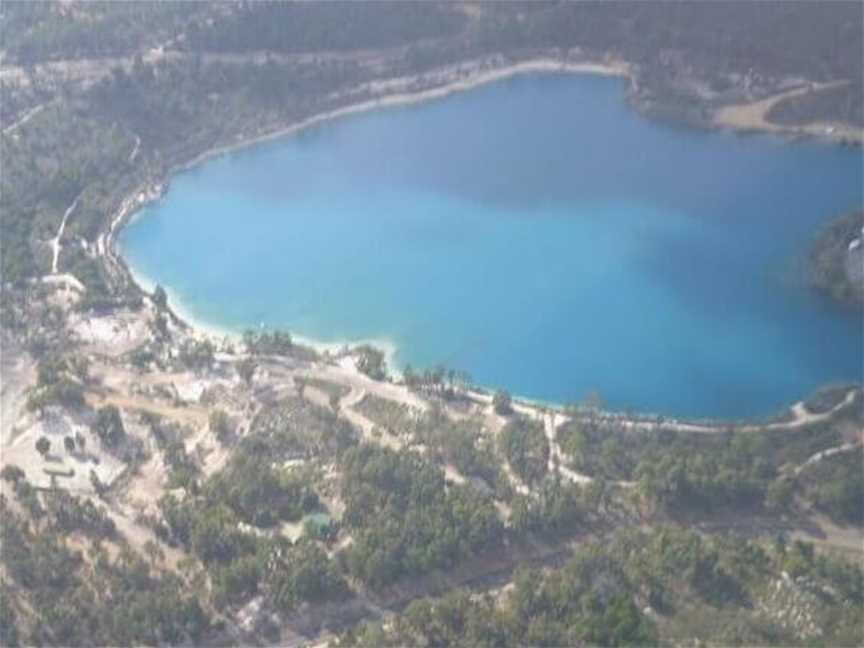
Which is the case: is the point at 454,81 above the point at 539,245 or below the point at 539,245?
above

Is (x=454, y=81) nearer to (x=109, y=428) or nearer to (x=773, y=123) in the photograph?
(x=773, y=123)

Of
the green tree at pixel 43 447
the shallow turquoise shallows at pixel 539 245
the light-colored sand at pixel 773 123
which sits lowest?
the green tree at pixel 43 447

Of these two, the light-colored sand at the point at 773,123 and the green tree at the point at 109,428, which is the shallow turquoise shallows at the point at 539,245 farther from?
the green tree at the point at 109,428

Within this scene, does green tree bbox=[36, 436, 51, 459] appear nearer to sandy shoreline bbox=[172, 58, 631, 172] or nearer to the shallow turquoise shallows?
the shallow turquoise shallows

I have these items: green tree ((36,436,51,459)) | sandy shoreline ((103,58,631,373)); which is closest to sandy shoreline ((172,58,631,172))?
sandy shoreline ((103,58,631,373))

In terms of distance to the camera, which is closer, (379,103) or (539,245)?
(539,245)

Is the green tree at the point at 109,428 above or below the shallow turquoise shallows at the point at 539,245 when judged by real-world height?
below

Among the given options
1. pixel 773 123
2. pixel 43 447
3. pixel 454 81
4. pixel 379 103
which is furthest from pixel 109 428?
pixel 773 123

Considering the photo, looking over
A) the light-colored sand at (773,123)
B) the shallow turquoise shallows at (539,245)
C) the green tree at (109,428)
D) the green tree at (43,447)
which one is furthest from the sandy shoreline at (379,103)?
the green tree at (43,447)
